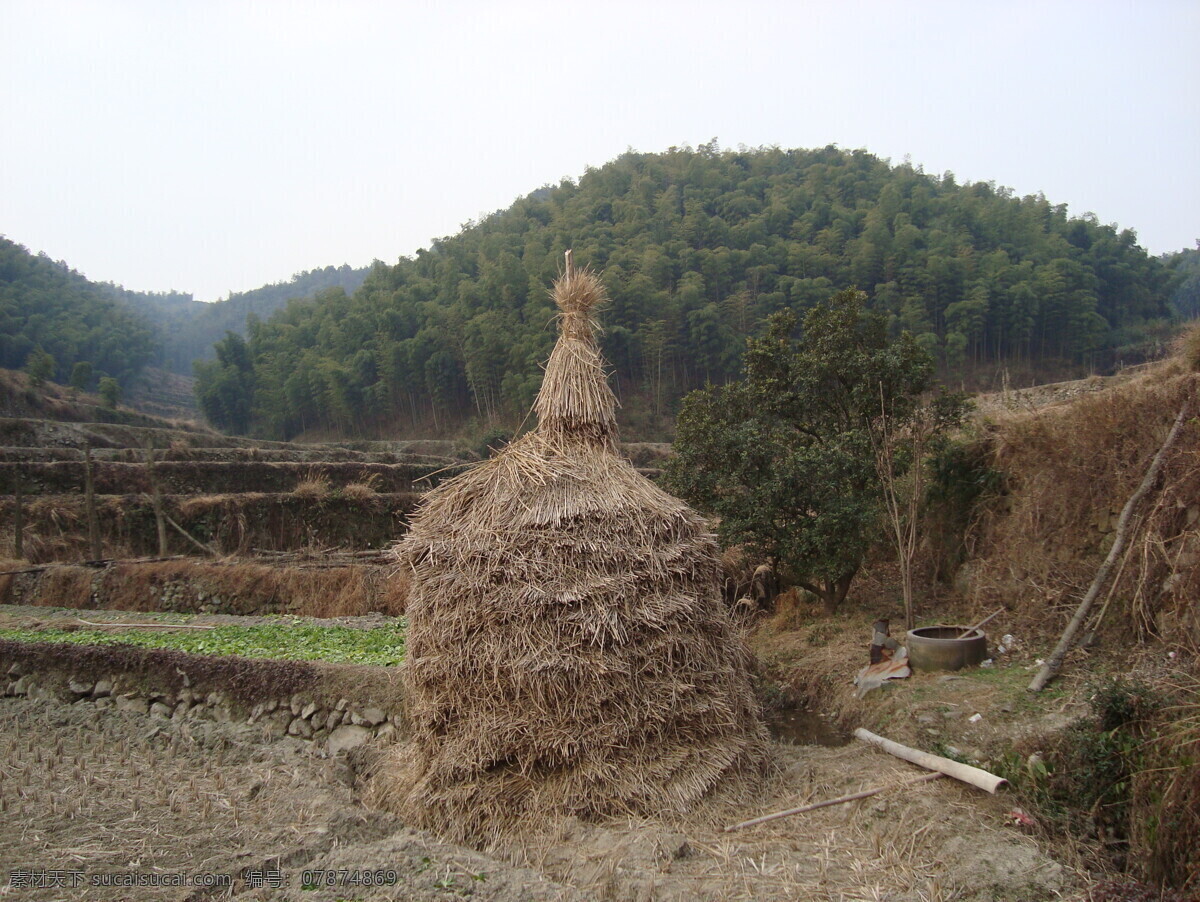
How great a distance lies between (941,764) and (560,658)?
300 centimetres

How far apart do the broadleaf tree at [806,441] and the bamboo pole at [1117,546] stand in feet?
10.0

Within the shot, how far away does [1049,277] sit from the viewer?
134ft

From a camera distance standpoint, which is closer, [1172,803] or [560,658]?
[1172,803]

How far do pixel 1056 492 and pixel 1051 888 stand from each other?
5608mm

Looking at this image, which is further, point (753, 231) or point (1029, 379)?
point (753, 231)

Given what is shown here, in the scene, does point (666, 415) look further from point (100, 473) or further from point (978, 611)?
point (978, 611)

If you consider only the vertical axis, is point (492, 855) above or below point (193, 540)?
below

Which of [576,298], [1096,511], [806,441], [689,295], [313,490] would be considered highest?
[689,295]

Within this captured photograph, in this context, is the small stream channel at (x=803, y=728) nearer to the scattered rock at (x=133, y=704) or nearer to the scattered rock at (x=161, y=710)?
the scattered rock at (x=161, y=710)

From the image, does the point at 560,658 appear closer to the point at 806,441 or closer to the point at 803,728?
the point at 803,728

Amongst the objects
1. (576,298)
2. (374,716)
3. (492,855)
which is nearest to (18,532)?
(374,716)

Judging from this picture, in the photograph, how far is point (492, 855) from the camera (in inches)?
196

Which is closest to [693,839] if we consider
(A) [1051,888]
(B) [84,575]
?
(A) [1051,888]

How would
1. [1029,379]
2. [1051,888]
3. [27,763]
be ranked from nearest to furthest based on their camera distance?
[1051,888] → [27,763] → [1029,379]
